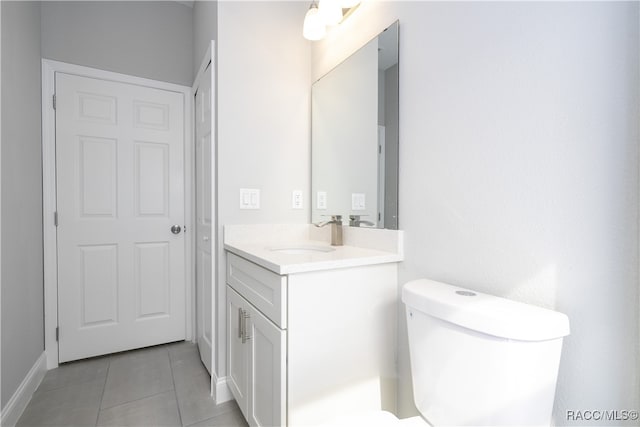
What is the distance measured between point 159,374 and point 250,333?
3.44 ft

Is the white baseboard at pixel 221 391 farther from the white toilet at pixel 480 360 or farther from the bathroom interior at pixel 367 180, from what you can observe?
the white toilet at pixel 480 360

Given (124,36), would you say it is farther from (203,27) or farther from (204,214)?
(204,214)

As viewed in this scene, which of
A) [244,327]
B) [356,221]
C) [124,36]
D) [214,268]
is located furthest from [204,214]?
[124,36]

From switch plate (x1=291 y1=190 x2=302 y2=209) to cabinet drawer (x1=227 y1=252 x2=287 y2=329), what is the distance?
48cm

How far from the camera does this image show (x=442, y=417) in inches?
31.3

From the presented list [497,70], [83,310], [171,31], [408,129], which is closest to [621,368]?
[497,70]

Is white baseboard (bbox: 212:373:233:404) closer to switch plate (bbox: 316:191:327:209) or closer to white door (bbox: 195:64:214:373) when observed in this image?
white door (bbox: 195:64:214:373)

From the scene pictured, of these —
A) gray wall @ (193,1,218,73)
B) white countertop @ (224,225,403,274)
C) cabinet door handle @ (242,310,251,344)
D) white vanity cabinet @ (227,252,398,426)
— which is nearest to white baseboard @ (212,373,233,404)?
white vanity cabinet @ (227,252,398,426)

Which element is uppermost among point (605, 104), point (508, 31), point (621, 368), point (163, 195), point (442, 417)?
point (508, 31)

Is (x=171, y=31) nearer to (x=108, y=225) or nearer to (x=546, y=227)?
(x=108, y=225)

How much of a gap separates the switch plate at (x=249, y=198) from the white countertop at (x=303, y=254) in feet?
0.40

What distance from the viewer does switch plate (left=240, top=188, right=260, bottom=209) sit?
162 centimetres

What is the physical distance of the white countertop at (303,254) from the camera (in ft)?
3.37

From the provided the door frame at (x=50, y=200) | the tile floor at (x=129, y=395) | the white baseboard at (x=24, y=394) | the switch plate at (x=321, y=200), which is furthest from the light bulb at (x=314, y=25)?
the white baseboard at (x=24, y=394)
